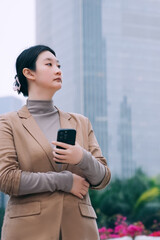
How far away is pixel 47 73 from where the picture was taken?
1.45 meters

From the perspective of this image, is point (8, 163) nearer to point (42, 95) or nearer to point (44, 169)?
point (44, 169)

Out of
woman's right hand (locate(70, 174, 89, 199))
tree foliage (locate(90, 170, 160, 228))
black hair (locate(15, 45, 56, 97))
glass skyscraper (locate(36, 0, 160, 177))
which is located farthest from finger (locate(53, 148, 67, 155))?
glass skyscraper (locate(36, 0, 160, 177))

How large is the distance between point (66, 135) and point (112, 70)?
2301 inches

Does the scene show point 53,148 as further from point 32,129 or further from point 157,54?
point 157,54

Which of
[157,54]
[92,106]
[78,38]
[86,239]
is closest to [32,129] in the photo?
[86,239]

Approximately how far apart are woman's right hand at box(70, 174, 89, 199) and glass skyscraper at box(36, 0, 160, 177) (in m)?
51.2

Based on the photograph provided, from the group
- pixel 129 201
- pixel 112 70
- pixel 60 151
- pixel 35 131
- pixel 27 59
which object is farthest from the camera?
pixel 112 70

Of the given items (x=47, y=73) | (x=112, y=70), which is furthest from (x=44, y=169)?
(x=112, y=70)

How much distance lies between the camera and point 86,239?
1.32 metres

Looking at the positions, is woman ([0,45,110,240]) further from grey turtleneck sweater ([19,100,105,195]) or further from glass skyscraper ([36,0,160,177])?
glass skyscraper ([36,0,160,177])

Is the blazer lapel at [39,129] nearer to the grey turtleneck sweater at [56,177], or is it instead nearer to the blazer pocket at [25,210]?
the grey turtleneck sweater at [56,177]

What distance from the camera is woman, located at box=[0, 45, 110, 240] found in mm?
1267

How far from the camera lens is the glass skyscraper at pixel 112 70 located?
55062 mm

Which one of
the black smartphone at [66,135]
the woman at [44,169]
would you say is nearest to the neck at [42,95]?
the woman at [44,169]
